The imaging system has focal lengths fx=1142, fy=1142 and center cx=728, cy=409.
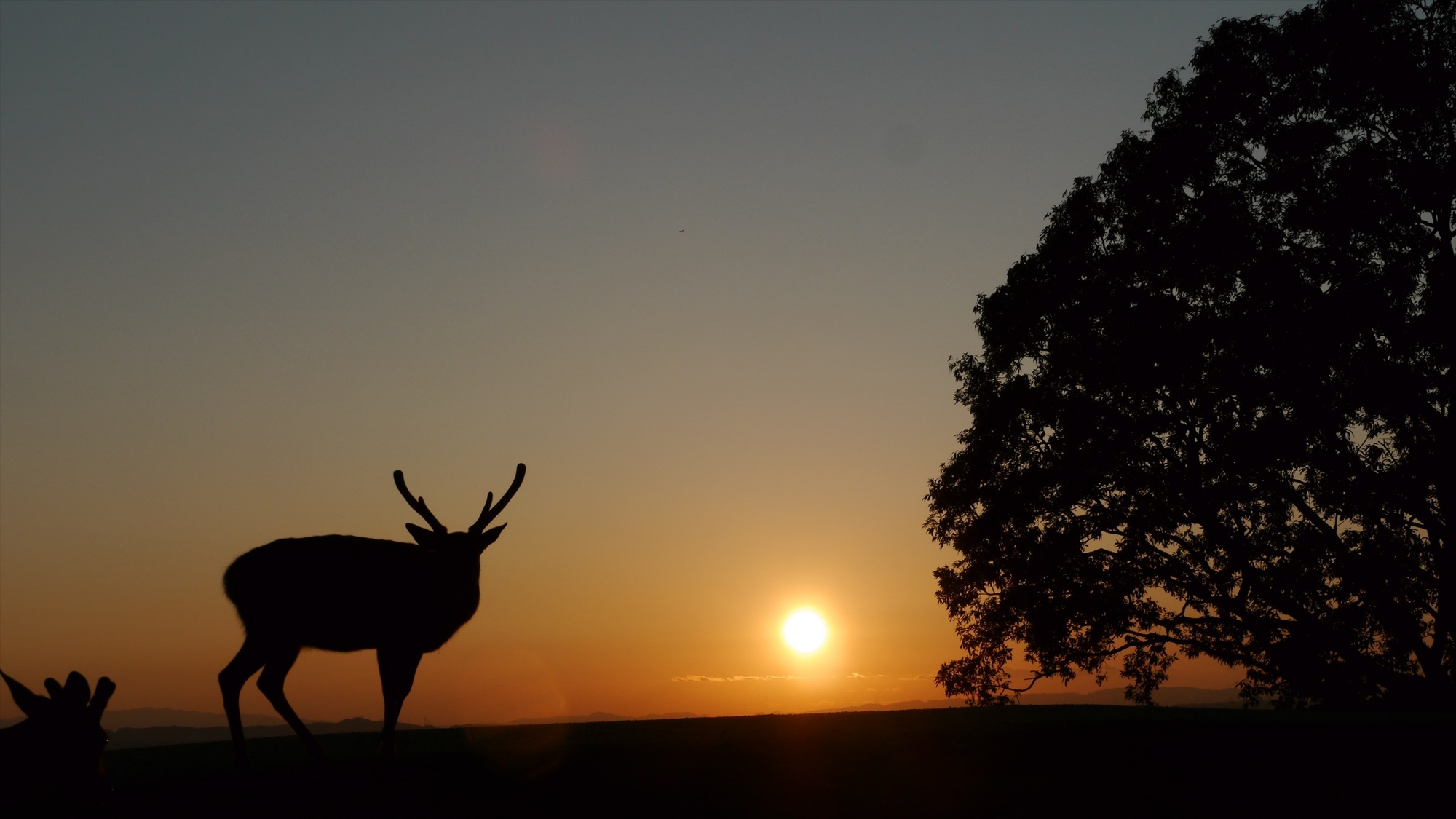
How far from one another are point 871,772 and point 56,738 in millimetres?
6711

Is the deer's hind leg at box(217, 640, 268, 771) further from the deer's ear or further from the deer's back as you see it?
the deer's ear

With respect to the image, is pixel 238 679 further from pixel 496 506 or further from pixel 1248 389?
pixel 1248 389

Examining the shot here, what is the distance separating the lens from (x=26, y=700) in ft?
25.5

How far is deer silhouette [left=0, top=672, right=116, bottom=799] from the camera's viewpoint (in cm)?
786

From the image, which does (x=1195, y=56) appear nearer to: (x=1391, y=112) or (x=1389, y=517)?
(x=1391, y=112)

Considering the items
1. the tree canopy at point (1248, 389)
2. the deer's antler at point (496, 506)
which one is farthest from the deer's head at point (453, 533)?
the tree canopy at point (1248, 389)

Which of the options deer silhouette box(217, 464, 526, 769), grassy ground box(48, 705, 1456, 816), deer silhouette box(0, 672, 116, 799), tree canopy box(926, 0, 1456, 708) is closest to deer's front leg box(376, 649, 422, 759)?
deer silhouette box(217, 464, 526, 769)

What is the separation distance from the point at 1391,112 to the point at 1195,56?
4.01 meters

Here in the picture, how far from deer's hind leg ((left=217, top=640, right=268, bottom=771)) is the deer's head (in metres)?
2.08

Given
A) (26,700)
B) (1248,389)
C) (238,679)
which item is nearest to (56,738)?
(26,700)

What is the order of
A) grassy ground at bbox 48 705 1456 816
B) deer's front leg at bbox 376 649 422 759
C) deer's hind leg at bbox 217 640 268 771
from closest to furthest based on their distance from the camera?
grassy ground at bbox 48 705 1456 816, deer's hind leg at bbox 217 640 268 771, deer's front leg at bbox 376 649 422 759

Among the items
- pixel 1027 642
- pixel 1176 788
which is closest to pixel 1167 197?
pixel 1027 642

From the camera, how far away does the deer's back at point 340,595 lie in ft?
40.4

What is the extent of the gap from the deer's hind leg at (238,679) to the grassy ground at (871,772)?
14.0 inches
